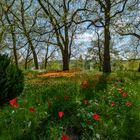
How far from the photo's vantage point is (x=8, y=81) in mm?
10000

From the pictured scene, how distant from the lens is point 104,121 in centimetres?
778

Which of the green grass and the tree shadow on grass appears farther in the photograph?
the green grass

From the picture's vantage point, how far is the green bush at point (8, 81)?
32.4ft

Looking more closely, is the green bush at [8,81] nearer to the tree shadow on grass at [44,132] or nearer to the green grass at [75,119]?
the green grass at [75,119]

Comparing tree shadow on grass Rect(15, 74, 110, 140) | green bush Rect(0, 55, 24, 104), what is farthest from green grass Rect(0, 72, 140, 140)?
green bush Rect(0, 55, 24, 104)

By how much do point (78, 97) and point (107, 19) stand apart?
1255 cm

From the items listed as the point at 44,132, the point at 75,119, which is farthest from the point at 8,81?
the point at 44,132

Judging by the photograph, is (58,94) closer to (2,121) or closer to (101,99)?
(101,99)

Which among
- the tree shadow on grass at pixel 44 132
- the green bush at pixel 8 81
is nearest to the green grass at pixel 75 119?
the tree shadow on grass at pixel 44 132

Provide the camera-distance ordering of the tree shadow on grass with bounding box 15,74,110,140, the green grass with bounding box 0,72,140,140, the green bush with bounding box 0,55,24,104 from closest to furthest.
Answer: the tree shadow on grass with bounding box 15,74,110,140
the green grass with bounding box 0,72,140,140
the green bush with bounding box 0,55,24,104

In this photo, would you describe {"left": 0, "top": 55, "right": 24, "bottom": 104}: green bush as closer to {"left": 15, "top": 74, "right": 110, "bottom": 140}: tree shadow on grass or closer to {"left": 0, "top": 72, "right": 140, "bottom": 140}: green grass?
{"left": 0, "top": 72, "right": 140, "bottom": 140}: green grass

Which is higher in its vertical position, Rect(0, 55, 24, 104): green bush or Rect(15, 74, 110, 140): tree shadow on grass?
Rect(0, 55, 24, 104): green bush

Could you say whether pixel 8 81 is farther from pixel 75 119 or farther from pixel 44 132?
pixel 44 132

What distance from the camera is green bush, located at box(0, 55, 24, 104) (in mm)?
9863
